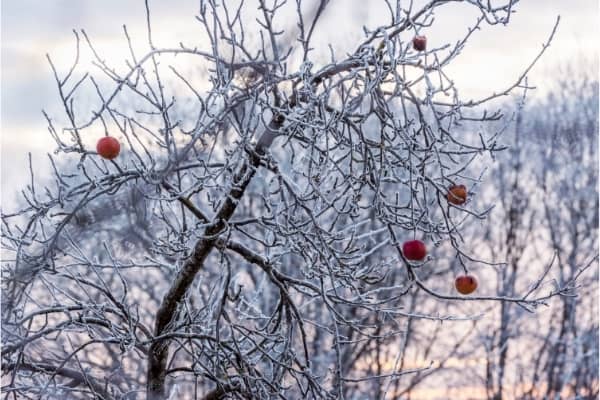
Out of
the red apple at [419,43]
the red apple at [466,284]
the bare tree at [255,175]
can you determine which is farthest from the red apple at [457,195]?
the red apple at [419,43]

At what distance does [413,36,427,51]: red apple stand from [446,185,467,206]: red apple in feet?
1.64

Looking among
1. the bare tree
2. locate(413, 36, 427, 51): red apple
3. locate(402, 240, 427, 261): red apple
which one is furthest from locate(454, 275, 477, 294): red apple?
locate(413, 36, 427, 51): red apple

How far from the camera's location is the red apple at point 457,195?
11.2 feet

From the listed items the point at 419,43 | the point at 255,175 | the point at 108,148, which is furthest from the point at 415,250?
the point at 108,148

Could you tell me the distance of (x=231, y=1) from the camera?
14.4 feet

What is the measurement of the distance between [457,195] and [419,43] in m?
0.54

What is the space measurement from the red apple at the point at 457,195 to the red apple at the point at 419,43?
1.64 feet

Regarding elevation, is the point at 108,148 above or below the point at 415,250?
above

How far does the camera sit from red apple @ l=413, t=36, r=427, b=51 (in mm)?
3541

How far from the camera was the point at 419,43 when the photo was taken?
3.54 meters

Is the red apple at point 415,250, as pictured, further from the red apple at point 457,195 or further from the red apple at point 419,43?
the red apple at point 419,43

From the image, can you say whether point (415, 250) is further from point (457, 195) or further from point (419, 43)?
point (419, 43)

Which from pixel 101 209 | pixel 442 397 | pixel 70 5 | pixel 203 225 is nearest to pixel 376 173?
pixel 203 225

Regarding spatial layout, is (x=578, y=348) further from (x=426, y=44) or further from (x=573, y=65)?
(x=426, y=44)
